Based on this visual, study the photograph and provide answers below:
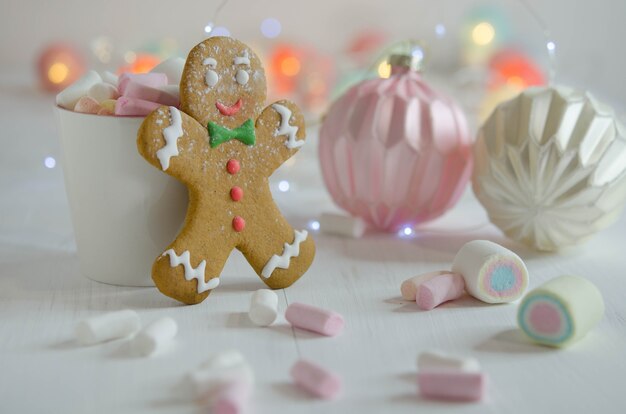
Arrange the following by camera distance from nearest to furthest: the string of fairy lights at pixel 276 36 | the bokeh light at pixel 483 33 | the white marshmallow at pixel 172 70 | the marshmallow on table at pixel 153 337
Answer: the marshmallow on table at pixel 153 337
the white marshmallow at pixel 172 70
the string of fairy lights at pixel 276 36
the bokeh light at pixel 483 33

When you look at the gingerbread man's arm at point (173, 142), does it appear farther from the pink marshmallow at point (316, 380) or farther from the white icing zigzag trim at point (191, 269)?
the pink marshmallow at point (316, 380)

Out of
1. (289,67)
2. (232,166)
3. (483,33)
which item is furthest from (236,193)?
(483,33)

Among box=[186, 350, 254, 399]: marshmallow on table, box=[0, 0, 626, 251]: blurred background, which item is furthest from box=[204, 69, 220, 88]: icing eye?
box=[0, 0, 626, 251]: blurred background

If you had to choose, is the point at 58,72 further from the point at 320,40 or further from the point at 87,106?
the point at 87,106

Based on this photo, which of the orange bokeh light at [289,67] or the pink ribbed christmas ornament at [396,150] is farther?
the orange bokeh light at [289,67]

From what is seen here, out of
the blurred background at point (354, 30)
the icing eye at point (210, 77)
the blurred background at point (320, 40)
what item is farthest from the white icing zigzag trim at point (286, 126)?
the blurred background at point (354, 30)

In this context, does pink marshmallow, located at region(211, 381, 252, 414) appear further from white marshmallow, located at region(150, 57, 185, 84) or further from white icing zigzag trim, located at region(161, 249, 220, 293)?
white marshmallow, located at region(150, 57, 185, 84)
